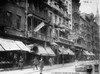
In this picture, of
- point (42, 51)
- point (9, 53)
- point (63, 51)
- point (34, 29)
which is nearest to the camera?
point (9, 53)

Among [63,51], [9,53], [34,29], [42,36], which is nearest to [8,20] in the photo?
[9,53]

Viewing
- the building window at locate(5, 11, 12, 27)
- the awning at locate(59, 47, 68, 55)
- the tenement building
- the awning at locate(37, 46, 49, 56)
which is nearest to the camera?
the building window at locate(5, 11, 12, 27)

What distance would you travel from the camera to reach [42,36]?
74.7ft

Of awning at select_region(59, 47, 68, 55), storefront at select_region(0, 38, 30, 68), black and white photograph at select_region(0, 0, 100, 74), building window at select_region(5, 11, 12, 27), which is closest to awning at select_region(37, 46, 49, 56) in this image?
black and white photograph at select_region(0, 0, 100, 74)

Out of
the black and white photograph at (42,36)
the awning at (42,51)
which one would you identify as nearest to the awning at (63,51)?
the black and white photograph at (42,36)

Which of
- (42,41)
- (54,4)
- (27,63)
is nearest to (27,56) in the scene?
(27,63)

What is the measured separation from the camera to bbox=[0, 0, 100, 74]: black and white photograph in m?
13.6

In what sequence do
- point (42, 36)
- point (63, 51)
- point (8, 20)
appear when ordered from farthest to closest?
point (63, 51), point (42, 36), point (8, 20)

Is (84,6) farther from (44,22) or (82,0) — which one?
(44,22)

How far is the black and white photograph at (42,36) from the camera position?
13.6 m

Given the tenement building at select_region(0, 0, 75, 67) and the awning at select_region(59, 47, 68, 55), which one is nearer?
the tenement building at select_region(0, 0, 75, 67)

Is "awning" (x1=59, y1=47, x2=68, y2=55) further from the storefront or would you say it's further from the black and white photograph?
the storefront

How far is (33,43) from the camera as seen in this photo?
21312 millimetres

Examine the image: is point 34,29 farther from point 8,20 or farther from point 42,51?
point 8,20
